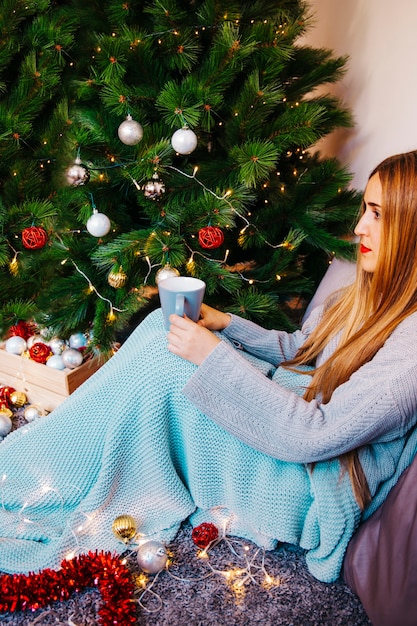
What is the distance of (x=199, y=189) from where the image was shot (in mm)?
1341

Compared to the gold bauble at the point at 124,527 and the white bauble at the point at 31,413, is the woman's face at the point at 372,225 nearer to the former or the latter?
the gold bauble at the point at 124,527

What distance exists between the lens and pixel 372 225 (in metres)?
0.98

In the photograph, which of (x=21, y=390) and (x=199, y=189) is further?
(x=21, y=390)

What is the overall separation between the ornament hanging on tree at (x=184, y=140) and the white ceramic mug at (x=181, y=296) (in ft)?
1.17

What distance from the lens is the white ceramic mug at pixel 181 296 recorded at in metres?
0.95

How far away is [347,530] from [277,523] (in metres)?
0.14

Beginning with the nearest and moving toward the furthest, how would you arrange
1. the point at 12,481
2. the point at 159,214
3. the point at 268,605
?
the point at 268,605
the point at 12,481
the point at 159,214

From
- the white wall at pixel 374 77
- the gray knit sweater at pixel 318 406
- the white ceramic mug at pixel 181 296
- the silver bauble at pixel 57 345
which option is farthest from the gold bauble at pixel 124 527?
the white wall at pixel 374 77

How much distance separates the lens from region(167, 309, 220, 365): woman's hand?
3.13 ft

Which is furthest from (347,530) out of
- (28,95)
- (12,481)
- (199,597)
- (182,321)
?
(28,95)

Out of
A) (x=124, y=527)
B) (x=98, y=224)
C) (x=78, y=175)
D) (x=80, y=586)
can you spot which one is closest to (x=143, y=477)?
(x=124, y=527)

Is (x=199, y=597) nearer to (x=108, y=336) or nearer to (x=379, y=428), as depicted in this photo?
(x=379, y=428)

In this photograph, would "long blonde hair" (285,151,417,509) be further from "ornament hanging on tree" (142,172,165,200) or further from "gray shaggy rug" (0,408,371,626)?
"ornament hanging on tree" (142,172,165,200)

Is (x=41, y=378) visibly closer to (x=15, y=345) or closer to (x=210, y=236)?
(x=15, y=345)
